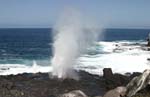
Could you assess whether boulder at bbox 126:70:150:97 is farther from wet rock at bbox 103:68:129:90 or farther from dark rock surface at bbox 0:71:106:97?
wet rock at bbox 103:68:129:90

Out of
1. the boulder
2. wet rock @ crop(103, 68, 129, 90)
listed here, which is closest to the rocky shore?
wet rock @ crop(103, 68, 129, 90)

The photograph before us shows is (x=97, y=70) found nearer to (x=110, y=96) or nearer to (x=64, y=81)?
(x=64, y=81)

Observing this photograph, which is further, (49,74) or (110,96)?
(49,74)

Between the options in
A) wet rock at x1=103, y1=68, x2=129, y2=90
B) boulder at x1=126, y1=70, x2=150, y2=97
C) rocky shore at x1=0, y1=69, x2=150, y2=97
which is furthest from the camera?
wet rock at x1=103, y1=68, x2=129, y2=90

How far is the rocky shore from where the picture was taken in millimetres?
29688

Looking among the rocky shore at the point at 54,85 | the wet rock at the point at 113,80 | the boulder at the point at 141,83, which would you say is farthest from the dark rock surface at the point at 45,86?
the boulder at the point at 141,83

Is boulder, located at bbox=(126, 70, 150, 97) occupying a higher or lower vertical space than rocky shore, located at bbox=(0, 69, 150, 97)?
higher

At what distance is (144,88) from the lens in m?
21.4

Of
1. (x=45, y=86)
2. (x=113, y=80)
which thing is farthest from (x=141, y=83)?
(x=113, y=80)

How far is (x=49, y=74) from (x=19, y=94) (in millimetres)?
10701

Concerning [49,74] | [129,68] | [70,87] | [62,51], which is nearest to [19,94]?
[70,87]

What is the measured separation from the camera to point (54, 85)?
3325 centimetres

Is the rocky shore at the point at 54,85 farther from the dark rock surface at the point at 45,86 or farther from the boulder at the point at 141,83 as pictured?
the boulder at the point at 141,83

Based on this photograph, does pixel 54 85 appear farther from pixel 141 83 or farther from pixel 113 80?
pixel 141 83
